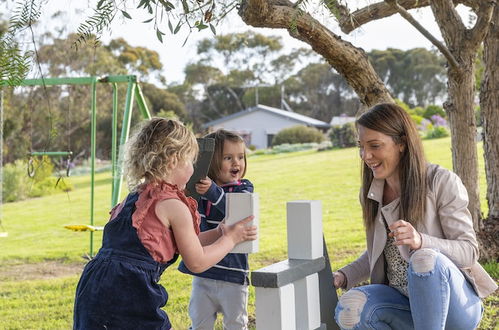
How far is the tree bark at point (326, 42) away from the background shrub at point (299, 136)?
72.6ft

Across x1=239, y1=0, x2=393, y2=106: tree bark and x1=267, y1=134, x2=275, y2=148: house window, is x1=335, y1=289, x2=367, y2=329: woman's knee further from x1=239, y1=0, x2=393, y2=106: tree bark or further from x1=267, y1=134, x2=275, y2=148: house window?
x1=267, y1=134, x2=275, y2=148: house window

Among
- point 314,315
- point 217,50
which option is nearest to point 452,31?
point 314,315

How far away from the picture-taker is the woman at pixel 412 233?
216cm

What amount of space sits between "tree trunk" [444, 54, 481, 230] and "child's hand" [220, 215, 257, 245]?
2.68 metres

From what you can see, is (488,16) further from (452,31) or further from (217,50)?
(217,50)

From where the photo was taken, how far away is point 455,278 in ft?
6.98

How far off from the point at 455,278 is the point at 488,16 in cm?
251

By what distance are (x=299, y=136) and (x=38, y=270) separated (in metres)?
19.7

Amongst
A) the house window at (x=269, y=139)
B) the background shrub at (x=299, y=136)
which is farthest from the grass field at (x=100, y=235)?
the house window at (x=269, y=139)

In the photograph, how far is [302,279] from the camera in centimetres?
200

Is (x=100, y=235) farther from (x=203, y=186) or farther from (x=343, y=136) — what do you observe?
(x=343, y=136)

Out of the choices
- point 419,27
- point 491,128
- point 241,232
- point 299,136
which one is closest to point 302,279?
point 241,232

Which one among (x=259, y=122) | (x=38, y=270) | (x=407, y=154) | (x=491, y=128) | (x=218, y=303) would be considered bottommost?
(x=38, y=270)

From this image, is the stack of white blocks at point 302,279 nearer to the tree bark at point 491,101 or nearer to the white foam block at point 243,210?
the white foam block at point 243,210
